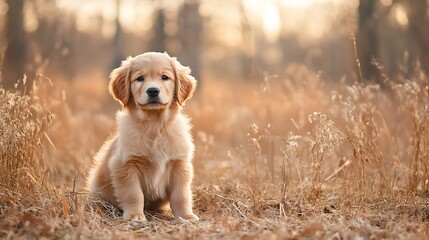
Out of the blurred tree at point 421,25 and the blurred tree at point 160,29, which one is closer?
the blurred tree at point 421,25

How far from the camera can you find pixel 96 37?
30844 millimetres

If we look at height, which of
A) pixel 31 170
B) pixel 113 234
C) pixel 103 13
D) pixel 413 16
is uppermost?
Answer: pixel 103 13

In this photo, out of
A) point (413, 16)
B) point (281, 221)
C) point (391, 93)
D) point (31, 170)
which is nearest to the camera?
point (281, 221)

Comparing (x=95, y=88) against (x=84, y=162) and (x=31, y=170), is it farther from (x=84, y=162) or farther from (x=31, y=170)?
(x=31, y=170)

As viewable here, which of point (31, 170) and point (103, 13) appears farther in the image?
point (103, 13)

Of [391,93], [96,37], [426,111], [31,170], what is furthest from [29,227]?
[96,37]

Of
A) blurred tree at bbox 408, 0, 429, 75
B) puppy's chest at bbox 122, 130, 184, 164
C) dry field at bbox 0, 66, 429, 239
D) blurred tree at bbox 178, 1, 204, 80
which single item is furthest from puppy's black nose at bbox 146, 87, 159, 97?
blurred tree at bbox 178, 1, 204, 80

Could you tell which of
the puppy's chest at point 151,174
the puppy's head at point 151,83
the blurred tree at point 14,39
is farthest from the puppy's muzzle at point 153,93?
the blurred tree at point 14,39

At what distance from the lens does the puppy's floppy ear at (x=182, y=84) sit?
381 cm

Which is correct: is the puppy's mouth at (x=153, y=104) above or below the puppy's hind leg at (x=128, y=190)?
above

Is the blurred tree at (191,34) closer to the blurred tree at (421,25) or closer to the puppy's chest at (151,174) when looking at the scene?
the blurred tree at (421,25)

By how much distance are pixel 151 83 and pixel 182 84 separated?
340 millimetres

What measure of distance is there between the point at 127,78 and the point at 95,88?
12.8 m

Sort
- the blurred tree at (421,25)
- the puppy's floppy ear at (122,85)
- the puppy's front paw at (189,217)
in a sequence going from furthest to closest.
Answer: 1. the blurred tree at (421,25)
2. the puppy's floppy ear at (122,85)
3. the puppy's front paw at (189,217)
